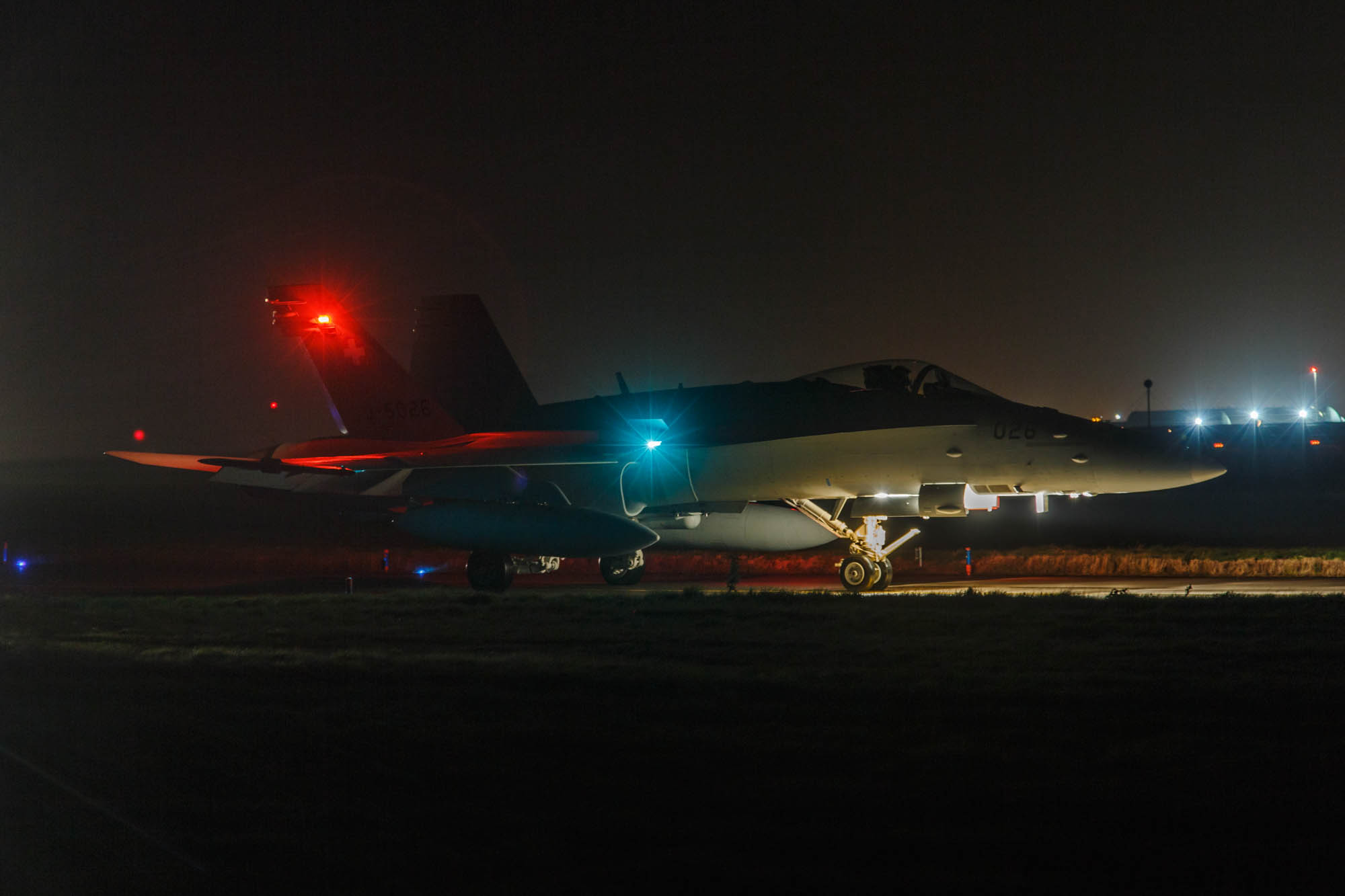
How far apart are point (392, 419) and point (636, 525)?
19.7 feet

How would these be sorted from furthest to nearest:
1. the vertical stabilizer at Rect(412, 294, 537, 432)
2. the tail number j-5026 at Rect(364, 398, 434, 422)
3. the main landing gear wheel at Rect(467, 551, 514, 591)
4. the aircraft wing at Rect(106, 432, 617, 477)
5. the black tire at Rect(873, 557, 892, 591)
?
the vertical stabilizer at Rect(412, 294, 537, 432) < the tail number j-5026 at Rect(364, 398, 434, 422) < the main landing gear wheel at Rect(467, 551, 514, 591) < the aircraft wing at Rect(106, 432, 617, 477) < the black tire at Rect(873, 557, 892, 591)

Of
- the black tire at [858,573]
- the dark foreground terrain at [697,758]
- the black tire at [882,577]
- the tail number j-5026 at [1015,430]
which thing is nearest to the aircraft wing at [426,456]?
the black tire at [858,573]

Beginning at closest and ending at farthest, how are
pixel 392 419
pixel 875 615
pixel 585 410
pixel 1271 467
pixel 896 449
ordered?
pixel 875 615, pixel 896 449, pixel 585 410, pixel 392 419, pixel 1271 467

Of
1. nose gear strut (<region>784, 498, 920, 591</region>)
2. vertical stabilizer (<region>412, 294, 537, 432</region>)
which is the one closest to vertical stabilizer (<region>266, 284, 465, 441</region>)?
vertical stabilizer (<region>412, 294, 537, 432</region>)

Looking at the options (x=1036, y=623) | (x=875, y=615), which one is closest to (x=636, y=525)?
(x=875, y=615)

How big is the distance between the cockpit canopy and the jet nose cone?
8.69ft

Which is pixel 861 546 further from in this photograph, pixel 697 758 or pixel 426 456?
pixel 697 758

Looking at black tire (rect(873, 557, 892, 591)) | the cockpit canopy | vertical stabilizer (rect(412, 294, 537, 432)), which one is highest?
vertical stabilizer (rect(412, 294, 537, 432))

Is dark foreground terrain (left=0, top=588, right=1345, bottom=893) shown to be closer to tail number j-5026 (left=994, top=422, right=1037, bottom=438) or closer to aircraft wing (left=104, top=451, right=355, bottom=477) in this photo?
tail number j-5026 (left=994, top=422, right=1037, bottom=438)

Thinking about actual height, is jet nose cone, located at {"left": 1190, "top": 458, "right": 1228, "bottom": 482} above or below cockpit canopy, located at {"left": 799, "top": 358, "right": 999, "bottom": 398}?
below

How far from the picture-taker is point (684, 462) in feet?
57.6

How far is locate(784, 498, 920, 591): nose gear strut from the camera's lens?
1655cm

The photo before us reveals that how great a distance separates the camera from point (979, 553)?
24.4 m

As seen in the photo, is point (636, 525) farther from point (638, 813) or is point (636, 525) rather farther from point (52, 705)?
point (638, 813)
